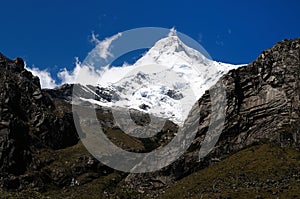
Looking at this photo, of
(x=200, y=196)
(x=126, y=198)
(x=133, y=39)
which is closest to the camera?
(x=133, y=39)

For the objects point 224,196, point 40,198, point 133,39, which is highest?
point 133,39

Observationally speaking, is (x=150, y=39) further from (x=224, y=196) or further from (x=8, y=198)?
(x=224, y=196)

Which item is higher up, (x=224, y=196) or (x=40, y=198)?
(x=224, y=196)

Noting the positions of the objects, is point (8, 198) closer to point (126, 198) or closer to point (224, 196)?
point (126, 198)

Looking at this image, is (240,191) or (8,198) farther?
(240,191)

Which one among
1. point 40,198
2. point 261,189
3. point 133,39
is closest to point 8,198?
point 40,198

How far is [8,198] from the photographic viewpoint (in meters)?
118

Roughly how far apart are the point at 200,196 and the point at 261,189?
27.4 metres

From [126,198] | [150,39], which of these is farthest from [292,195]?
[150,39]

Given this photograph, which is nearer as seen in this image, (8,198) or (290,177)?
(8,198)

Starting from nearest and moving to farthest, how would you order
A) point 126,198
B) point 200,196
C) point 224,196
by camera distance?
point 126,198, point 224,196, point 200,196

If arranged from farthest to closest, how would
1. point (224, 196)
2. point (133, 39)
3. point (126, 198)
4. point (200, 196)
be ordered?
point (200, 196)
point (224, 196)
point (126, 198)
point (133, 39)

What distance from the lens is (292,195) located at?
166250mm

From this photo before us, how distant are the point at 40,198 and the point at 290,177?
117903mm
